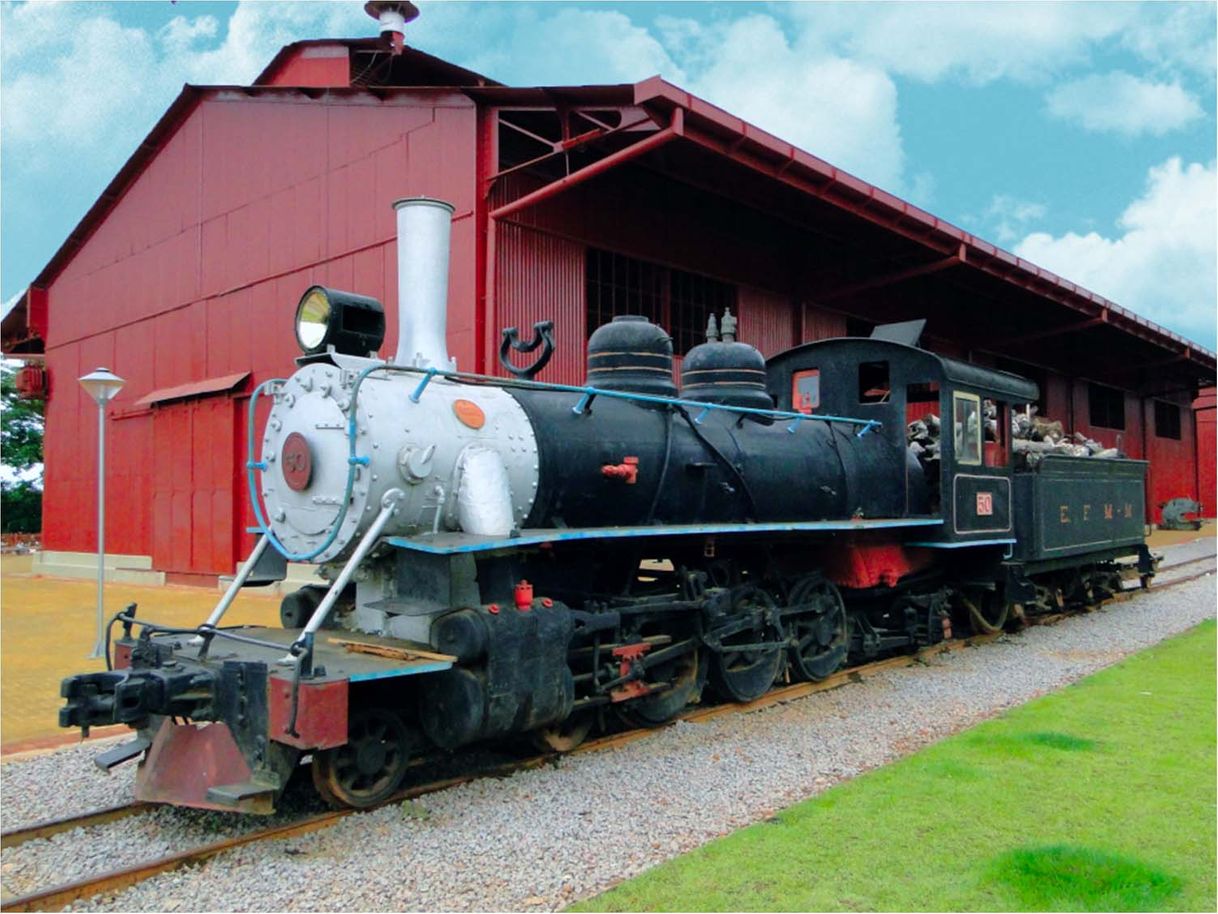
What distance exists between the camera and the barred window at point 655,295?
44.8 ft

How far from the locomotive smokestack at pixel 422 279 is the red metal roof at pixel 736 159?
513 cm

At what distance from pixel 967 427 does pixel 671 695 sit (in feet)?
15.1

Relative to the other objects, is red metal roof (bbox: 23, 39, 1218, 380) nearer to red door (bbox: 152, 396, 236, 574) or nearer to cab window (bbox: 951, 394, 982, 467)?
cab window (bbox: 951, 394, 982, 467)

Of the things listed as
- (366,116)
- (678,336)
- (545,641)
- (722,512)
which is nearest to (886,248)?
(678,336)

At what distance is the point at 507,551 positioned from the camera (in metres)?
5.78

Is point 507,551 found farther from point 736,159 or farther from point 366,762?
point 736,159

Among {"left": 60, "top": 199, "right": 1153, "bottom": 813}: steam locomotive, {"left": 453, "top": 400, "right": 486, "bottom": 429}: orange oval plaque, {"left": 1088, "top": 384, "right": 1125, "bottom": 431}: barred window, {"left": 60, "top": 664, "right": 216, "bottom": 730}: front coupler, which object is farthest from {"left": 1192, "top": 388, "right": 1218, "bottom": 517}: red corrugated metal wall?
{"left": 60, "top": 664, "right": 216, "bottom": 730}: front coupler

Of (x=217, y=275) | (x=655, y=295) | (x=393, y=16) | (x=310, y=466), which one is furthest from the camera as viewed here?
(x=217, y=275)

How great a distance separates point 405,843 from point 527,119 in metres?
10.1

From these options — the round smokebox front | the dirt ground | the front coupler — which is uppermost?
the round smokebox front

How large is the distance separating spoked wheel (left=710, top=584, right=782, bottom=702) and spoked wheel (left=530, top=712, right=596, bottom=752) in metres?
1.33

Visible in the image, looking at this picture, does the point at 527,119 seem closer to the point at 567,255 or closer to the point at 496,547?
the point at 567,255

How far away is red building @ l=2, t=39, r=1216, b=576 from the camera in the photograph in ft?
39.9

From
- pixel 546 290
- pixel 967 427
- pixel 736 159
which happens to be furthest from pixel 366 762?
pixel 736 159
